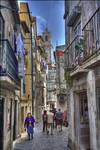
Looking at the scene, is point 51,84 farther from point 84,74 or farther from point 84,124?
point 84,74

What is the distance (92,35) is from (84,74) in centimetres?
133

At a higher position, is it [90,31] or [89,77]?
[90,31]

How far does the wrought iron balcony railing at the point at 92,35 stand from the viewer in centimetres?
770

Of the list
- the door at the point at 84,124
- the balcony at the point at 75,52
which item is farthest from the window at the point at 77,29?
the door at the point at 84,124

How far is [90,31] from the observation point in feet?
27.6

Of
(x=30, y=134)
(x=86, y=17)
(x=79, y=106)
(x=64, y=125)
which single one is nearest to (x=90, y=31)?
(x=86, y=17)

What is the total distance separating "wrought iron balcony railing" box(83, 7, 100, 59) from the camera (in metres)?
7.70

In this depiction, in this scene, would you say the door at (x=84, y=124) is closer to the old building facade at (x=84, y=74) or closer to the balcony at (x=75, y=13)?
the old building facade at (x=84, y=74)

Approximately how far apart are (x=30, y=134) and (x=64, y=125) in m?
8.08

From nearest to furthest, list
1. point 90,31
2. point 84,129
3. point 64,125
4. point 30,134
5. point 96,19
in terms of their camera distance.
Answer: point 96,19, point 90,31, point 84,129, point 30,134, point 64,125

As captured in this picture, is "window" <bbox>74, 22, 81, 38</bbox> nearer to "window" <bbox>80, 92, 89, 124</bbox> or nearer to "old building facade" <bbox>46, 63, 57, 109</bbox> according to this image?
"window" <bbox>80, 92, 89, 124</bbox>

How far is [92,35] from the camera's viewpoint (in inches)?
331

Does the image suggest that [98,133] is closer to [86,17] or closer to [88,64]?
[88,64]

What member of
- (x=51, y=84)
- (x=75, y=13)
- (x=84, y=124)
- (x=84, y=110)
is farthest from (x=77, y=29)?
(x=51, y=84)
